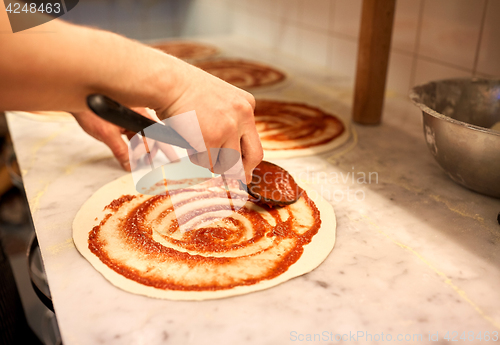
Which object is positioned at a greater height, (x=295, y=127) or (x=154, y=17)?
(x=154, y=17)

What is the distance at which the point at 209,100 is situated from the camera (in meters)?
0.64

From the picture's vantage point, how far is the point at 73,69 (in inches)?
20.3

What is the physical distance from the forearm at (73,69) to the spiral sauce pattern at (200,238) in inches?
10.9

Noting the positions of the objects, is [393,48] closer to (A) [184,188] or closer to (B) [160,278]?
(A) [184,188]

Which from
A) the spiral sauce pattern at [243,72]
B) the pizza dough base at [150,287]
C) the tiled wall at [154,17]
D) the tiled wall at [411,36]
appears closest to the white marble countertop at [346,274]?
→ the pizza dough base at [150,287]

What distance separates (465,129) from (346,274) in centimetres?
39

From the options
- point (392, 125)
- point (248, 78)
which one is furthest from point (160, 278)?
point (248, 78)

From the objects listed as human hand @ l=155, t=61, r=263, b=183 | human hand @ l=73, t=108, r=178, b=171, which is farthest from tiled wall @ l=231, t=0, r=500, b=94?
human hand @ l=73, t=108, r=178, b=171

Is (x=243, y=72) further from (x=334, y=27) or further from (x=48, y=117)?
(x=48, y=117)

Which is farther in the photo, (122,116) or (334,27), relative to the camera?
(334,27)

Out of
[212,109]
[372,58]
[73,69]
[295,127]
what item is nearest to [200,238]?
[212,109]

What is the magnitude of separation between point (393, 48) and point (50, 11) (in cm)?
131

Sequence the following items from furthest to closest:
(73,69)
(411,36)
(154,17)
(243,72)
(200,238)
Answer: (154,17) < (243,72) < (411,36) < (200,238) < (73,69)

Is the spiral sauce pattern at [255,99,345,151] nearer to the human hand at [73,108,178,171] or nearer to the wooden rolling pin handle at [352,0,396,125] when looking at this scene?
the wooden rolling pin handle at [352,0,396,125]
